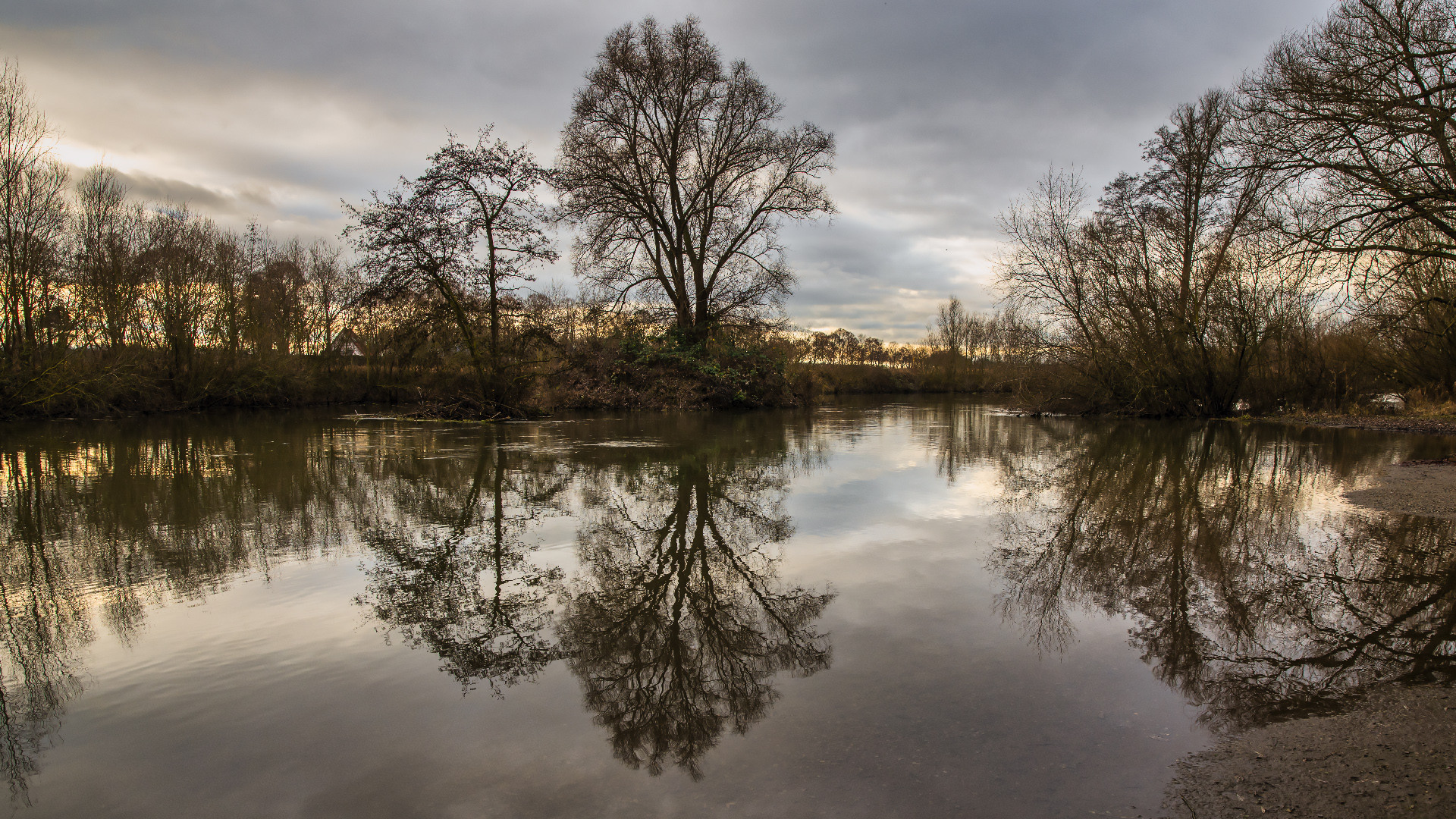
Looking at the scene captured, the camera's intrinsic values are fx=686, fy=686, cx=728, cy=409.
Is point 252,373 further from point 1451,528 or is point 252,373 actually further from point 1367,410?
point 1367,410

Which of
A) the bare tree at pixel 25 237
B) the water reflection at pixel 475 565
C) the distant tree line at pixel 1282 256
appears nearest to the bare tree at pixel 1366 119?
the distant tree line at pixel 1282 256

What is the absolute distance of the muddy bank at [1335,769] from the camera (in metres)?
2.04

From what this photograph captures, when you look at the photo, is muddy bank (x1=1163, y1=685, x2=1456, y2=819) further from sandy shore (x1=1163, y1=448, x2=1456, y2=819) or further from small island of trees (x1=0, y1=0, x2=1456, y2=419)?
small island of trees (x1=0, y1=0, x2=1456, y2=419)

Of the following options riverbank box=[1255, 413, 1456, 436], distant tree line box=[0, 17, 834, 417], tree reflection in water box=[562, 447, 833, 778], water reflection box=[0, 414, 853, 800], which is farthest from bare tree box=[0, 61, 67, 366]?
riverbank box=[1255, 413, 1456, 436]

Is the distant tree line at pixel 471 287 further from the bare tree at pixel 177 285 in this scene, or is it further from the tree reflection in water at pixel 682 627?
the tree reflection in water at pixel 682 627

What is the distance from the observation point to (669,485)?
788 centimetres

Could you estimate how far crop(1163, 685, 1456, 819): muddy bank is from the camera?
2043mm

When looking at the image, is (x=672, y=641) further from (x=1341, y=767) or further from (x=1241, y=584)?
(x=1241, y=584)

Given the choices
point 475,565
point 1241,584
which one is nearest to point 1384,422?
point 1241,584

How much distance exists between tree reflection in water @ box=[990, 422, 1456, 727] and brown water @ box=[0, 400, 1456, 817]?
0.09 feet

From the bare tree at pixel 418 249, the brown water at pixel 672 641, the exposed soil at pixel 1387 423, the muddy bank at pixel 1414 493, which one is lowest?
the brown water at pixel 672 641

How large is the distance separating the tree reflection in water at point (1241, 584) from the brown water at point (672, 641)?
3 centimetres

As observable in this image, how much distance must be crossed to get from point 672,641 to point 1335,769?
8.33ft

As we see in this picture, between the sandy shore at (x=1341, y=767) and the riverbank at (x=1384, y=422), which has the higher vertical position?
the riverbank at (x=1384, y=422)
